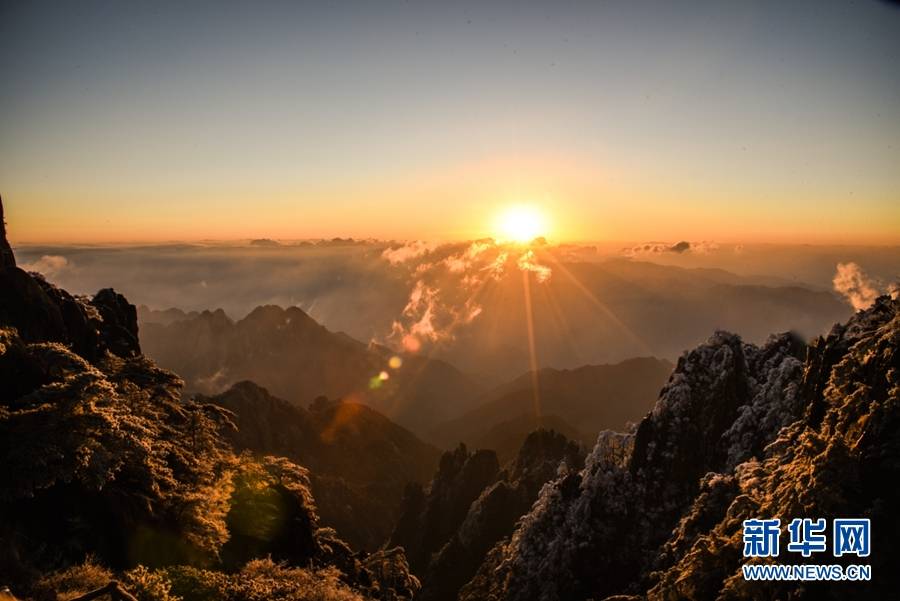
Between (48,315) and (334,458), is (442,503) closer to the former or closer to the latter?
(334,458)

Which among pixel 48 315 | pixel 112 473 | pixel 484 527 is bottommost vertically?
pixel 484 527

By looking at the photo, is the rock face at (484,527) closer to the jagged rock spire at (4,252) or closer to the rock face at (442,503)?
the rock face at (442,503)

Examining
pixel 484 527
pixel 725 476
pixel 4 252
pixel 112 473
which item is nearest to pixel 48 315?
pixel 4 252

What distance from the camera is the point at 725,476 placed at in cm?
3819

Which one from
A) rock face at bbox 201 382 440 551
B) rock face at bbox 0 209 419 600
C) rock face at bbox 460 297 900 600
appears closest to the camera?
rock face at bbox 0 209 419 600

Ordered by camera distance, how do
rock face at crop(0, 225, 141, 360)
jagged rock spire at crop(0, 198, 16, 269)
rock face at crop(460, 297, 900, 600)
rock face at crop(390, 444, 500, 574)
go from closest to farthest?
1. rock face at crop(460, 297, 900, 600)
2. rock face at crop(0, 225, 141, 360)
3. jagged rock spire at crop(0, 198, 16, 269)
4. rock face at crop(390, 444, 500, 574)

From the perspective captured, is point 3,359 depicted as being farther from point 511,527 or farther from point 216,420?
point 511,527

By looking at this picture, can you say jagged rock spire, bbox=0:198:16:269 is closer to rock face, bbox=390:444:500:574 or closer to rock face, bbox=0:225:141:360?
rock face, bbox=0:225:141:360

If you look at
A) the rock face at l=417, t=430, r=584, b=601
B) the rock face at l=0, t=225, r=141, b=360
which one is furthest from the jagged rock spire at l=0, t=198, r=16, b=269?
the rock face at l=417, t=430, r=584, b=601

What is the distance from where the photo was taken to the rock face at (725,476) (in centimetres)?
1858

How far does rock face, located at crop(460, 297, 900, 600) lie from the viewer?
18.6 metres

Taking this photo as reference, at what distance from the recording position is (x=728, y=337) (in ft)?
209

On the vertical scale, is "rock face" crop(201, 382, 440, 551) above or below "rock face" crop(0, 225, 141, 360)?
below

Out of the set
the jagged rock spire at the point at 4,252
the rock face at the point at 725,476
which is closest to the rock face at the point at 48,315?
the jagged rock spire at the point at 4,252
